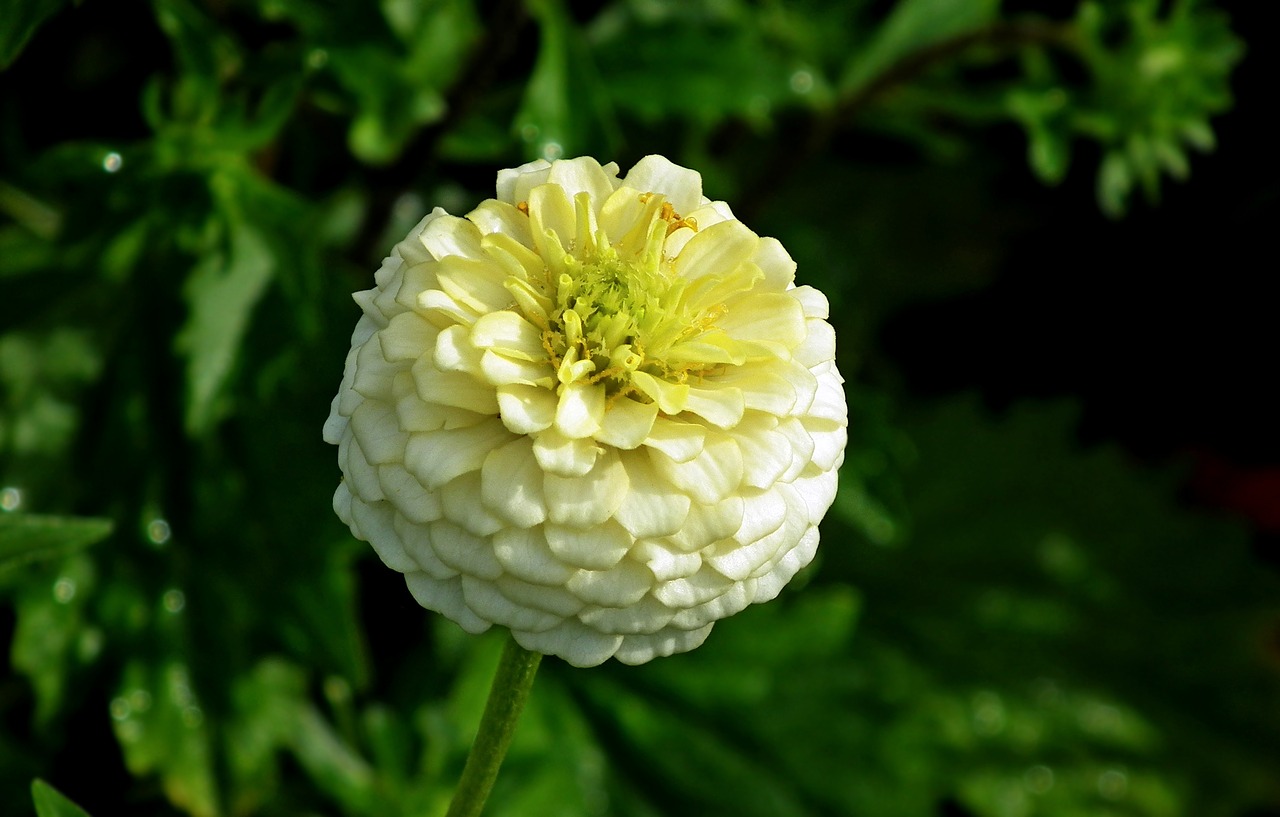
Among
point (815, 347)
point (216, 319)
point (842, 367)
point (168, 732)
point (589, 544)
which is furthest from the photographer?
point (842, 367)

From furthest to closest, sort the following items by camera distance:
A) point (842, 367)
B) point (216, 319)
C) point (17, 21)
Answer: point (842, 367), point (216, 319), point (17, 21)

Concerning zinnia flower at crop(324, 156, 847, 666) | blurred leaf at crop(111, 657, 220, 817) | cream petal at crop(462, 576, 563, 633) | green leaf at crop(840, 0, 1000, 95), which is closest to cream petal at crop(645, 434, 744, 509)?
zinnia flower at crop(324, 156, 847, 666)

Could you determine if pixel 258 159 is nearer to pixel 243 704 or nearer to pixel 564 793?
pixel 243 704

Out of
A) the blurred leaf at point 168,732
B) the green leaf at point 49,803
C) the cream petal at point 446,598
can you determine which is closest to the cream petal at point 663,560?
the cream petal at point 446,598

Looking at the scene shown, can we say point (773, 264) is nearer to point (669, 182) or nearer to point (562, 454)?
point (669, 182)

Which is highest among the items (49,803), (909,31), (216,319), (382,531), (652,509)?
(909,31)

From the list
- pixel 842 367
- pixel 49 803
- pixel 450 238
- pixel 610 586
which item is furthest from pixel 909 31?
pixel 49 803
